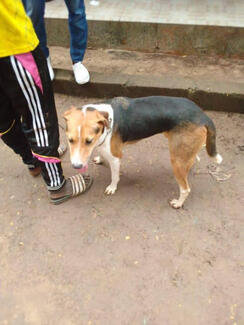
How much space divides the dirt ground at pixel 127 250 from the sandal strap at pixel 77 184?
0.09m

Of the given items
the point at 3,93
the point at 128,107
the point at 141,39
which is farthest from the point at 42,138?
the point at 141,39

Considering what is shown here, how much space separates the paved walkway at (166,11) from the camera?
14.0ft

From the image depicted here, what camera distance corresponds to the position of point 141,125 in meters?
2.52

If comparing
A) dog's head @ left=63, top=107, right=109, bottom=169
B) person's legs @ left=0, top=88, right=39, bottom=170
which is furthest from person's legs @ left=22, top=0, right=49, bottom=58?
dog's head @ left=63, top=107, right=109, bottom=169

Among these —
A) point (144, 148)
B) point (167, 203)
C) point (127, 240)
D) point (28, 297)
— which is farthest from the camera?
point (144, 148)

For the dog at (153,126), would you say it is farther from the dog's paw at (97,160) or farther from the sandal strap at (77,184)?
the dog's paw at (97,160)

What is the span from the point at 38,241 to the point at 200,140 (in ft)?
5.50

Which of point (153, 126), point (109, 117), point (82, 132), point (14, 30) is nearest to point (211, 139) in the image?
point (153, 126)

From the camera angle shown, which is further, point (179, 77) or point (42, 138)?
point (179, 77)

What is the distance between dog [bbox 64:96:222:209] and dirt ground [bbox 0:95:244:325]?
1.50ft

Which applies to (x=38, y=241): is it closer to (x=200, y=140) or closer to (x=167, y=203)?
(x=167, y=203)

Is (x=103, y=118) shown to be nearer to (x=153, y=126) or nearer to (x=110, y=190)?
(x=153, y=126)

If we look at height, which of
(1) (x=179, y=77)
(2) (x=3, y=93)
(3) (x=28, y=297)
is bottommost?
(3) (x=28, y=297)

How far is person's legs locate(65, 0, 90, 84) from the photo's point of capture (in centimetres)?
341
